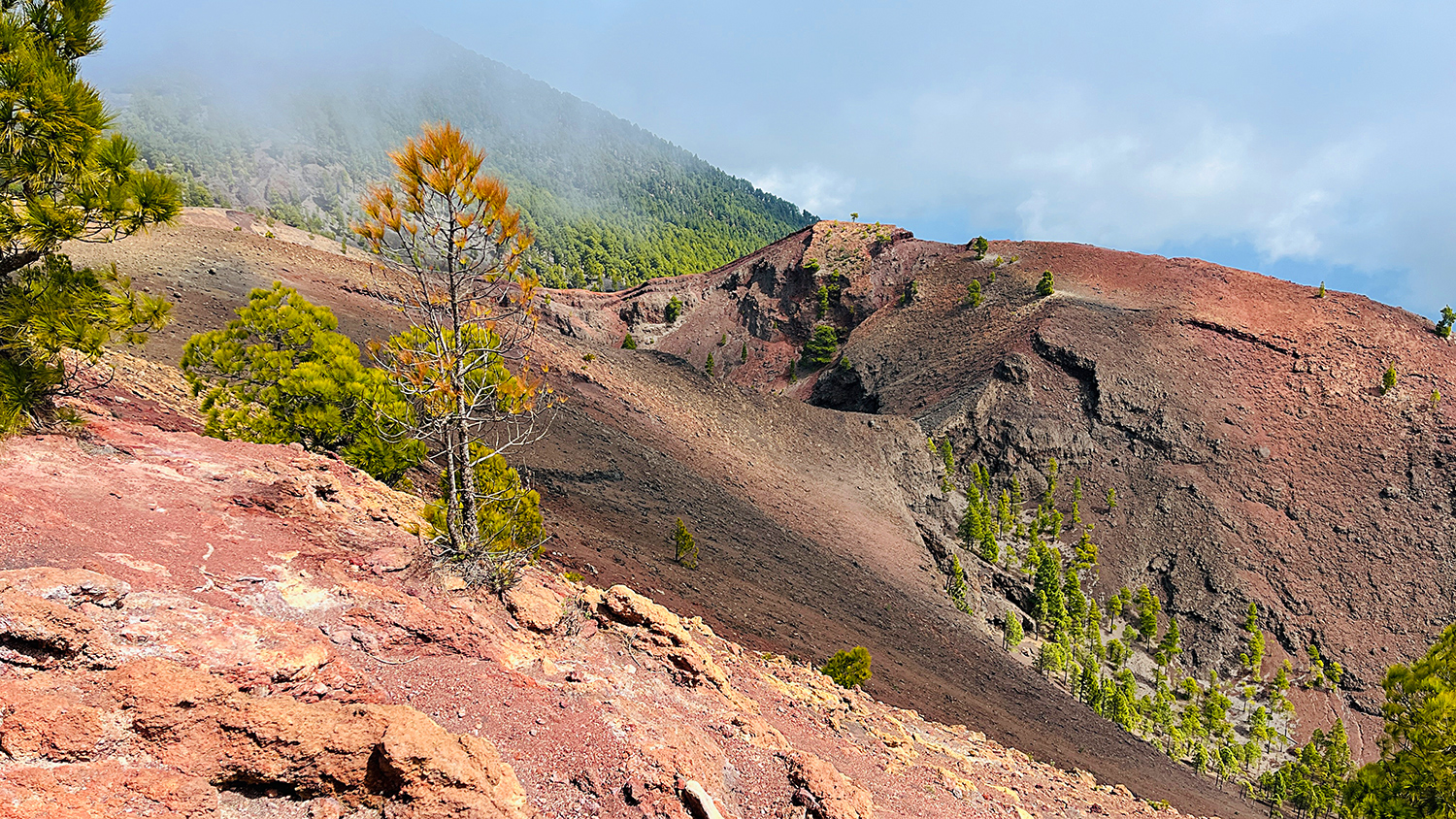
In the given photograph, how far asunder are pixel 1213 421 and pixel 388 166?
489ft

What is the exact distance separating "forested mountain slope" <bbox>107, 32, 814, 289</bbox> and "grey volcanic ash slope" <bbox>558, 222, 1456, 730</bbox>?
69.1 meters

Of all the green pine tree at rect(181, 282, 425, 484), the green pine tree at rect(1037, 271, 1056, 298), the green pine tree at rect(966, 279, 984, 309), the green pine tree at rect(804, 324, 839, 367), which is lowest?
the green pine tree at rect(181, 282, 425, 484)

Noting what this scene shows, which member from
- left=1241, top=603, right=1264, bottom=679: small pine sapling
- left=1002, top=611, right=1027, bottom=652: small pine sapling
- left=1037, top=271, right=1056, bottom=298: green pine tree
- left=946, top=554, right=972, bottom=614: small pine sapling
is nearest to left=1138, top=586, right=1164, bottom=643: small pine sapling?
left=1241, top=603, right=1264, bottom=679: small pine sapling

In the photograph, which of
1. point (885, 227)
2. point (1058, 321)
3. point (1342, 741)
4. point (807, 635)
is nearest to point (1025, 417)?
point (1058, 321)

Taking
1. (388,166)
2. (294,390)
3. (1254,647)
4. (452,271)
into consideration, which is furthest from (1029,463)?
(388,166)

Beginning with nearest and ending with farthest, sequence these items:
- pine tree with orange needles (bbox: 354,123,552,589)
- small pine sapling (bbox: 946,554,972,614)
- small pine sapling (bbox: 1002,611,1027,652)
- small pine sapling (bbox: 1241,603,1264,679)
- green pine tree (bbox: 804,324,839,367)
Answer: pine tree with orange needles (bbox: 354,123,552,589)
small pine sapling (bbox: 1002,611,1027,652)
small pine sapling (bbox: 946,554,972,614)
small pine sapling (bbox: 1241,603,1264,679)
green pine tree (bbox: 804,324,839,367)

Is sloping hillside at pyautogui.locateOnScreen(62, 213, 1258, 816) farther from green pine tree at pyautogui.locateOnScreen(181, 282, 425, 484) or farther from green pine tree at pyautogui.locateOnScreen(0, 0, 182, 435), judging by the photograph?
green pine tree at pyautogui.locateOnScreen(0, 0, 182, 435)

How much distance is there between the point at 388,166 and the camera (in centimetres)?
13275

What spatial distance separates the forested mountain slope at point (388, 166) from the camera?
108938 mm

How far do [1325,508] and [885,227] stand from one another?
157 ft

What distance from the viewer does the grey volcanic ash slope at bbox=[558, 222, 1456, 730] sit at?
3350 cm

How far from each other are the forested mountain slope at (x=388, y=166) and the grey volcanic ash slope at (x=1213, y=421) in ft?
227

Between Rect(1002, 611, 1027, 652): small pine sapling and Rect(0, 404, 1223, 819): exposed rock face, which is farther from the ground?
Rect(0, 404, 1223, 819): exposed rock face

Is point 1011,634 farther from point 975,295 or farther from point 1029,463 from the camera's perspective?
point 975,295
